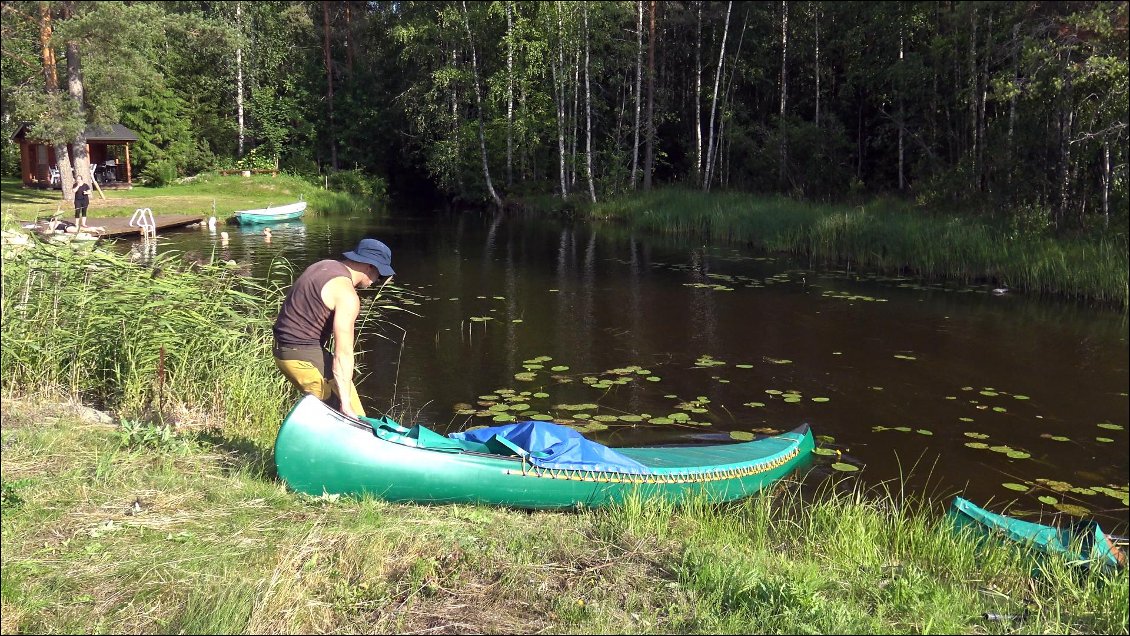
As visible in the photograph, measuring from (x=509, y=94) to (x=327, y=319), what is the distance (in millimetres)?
25971

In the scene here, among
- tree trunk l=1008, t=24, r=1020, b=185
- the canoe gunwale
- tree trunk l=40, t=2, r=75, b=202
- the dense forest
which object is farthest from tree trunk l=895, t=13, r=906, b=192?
tree trunk l=40, t=2, r=75, b=202

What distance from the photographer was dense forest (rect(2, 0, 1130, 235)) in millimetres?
16234

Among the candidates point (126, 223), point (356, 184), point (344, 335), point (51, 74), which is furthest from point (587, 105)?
point (344, 335)

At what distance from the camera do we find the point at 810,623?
137 inches

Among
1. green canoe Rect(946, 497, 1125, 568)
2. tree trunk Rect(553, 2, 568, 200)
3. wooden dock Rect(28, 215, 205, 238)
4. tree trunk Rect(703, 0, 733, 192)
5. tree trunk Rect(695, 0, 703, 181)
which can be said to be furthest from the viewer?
tree trunk Rect(553, 2, 568, 200)

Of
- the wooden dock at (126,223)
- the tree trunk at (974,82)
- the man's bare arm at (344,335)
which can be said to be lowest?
the man's bare arm at (344,335)

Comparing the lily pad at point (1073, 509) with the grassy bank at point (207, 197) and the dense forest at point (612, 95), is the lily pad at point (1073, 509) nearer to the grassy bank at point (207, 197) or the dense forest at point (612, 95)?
the dense forest at point (612, 95)

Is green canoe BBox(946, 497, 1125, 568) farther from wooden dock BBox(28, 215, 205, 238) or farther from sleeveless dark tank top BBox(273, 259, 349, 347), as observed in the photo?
wooden dock BBox(28, 215, 205, 238)

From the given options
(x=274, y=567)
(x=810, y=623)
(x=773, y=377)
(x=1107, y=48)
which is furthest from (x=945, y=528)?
(x=1107, y=48)

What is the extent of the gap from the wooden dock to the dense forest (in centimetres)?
295

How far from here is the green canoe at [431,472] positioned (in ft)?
15.3

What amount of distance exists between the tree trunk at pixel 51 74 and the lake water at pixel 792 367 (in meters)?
9.99

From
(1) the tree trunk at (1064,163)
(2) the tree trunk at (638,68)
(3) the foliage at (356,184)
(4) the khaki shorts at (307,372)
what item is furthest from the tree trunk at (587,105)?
(4) the khaki shorts at (307,372)

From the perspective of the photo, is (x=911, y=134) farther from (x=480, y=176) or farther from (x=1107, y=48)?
(x=480, y=176)
